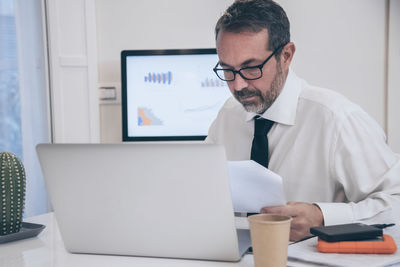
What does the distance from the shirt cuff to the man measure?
11cm

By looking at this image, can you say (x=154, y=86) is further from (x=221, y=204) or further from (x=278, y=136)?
(x=221, y=204)

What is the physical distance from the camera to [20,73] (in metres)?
2.60

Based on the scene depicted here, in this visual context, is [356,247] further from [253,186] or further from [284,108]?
[284,108]

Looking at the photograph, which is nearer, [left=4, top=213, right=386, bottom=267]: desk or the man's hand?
[left=4, top=213, right=386, bottom=267]: desk

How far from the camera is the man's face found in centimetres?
123

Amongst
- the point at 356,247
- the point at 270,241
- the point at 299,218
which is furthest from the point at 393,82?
the point at 270,241

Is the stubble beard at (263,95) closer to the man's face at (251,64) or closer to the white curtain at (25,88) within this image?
the man's face at (251,64)

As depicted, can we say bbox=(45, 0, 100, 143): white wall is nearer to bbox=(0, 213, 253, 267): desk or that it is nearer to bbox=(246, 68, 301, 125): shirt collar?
bbox=(246, 68, 301, 125): shirt collar

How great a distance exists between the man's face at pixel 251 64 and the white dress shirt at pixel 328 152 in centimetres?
4

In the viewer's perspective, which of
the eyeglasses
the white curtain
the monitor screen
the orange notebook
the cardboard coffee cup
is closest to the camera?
the cardboard coffee cup

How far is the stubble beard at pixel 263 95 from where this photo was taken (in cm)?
129

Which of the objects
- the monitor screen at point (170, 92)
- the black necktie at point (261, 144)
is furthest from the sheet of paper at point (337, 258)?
the monitor screen at point (170, 92)

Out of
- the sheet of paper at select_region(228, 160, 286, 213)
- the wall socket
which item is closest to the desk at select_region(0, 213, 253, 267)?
the sheet of paper at select_region(228, 160, 286, 213)

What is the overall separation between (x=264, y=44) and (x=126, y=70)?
140cm
